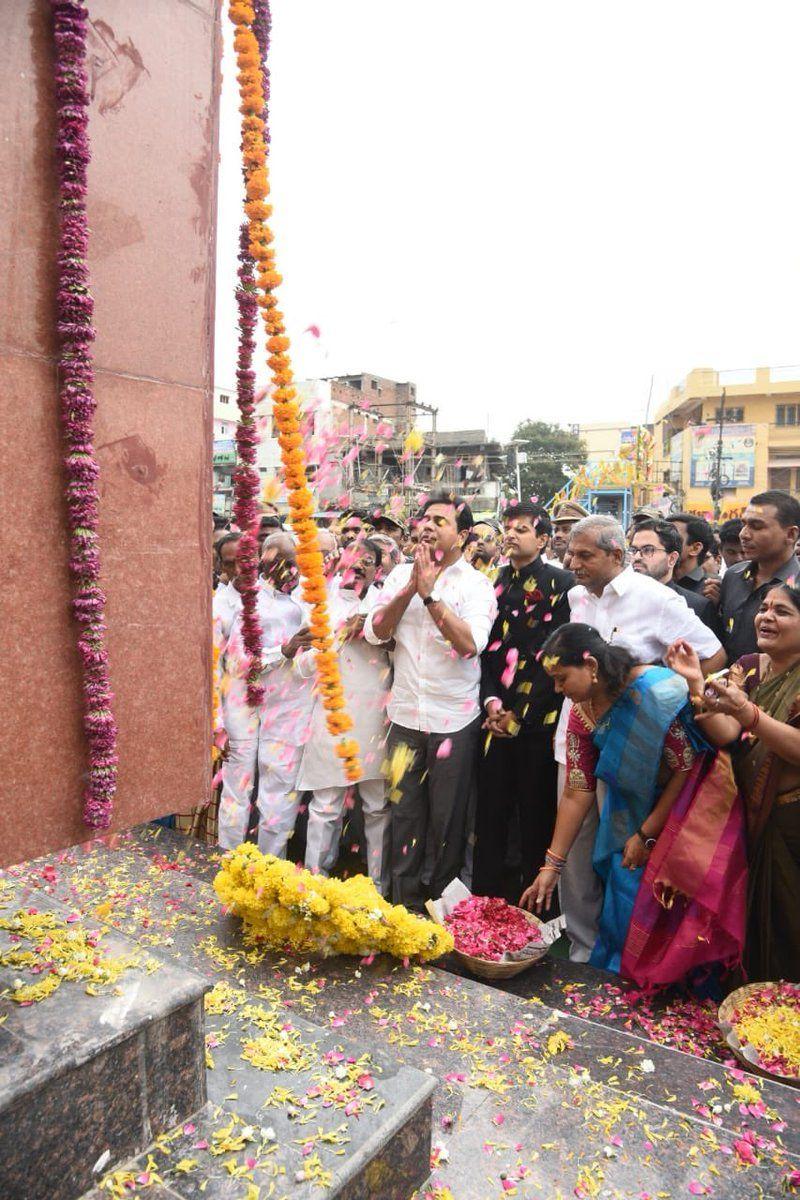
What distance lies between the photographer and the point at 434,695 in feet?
13.7

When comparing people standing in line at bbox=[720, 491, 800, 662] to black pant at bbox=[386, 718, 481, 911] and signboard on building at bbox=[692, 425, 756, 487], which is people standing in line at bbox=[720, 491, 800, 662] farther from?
signboard on building at bbox=[692, 425, 756, 487]

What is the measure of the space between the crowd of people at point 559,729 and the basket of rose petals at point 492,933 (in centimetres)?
13

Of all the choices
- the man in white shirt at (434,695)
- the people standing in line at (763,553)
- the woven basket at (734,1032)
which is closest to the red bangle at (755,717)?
the woven basket at (734,1032)

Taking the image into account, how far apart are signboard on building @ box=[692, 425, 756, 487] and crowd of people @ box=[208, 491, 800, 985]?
3601 centimetres

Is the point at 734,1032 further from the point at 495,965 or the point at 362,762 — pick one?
the point at 362,762

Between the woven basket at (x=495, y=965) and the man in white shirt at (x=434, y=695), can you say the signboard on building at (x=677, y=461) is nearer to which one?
the man in white shirt at (x=434, y=695)

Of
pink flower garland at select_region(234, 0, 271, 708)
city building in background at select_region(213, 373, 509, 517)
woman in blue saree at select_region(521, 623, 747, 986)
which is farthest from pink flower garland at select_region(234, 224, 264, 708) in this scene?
city building in background at select_region(213, 373, 509, 517)

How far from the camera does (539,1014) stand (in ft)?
9.21

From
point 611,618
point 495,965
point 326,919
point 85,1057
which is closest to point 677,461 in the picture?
point 611,618

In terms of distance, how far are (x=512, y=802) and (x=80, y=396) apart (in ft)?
11.4

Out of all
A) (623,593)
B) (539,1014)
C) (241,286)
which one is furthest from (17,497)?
(623,593)

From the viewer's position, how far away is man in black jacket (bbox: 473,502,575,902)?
429cm

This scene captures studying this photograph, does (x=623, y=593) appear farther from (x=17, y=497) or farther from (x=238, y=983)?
(x=17, y=497)

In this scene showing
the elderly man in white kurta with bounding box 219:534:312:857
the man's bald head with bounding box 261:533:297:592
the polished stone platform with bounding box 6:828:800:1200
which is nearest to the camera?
the polished stone platform with bounding box 6:828:800:1200
